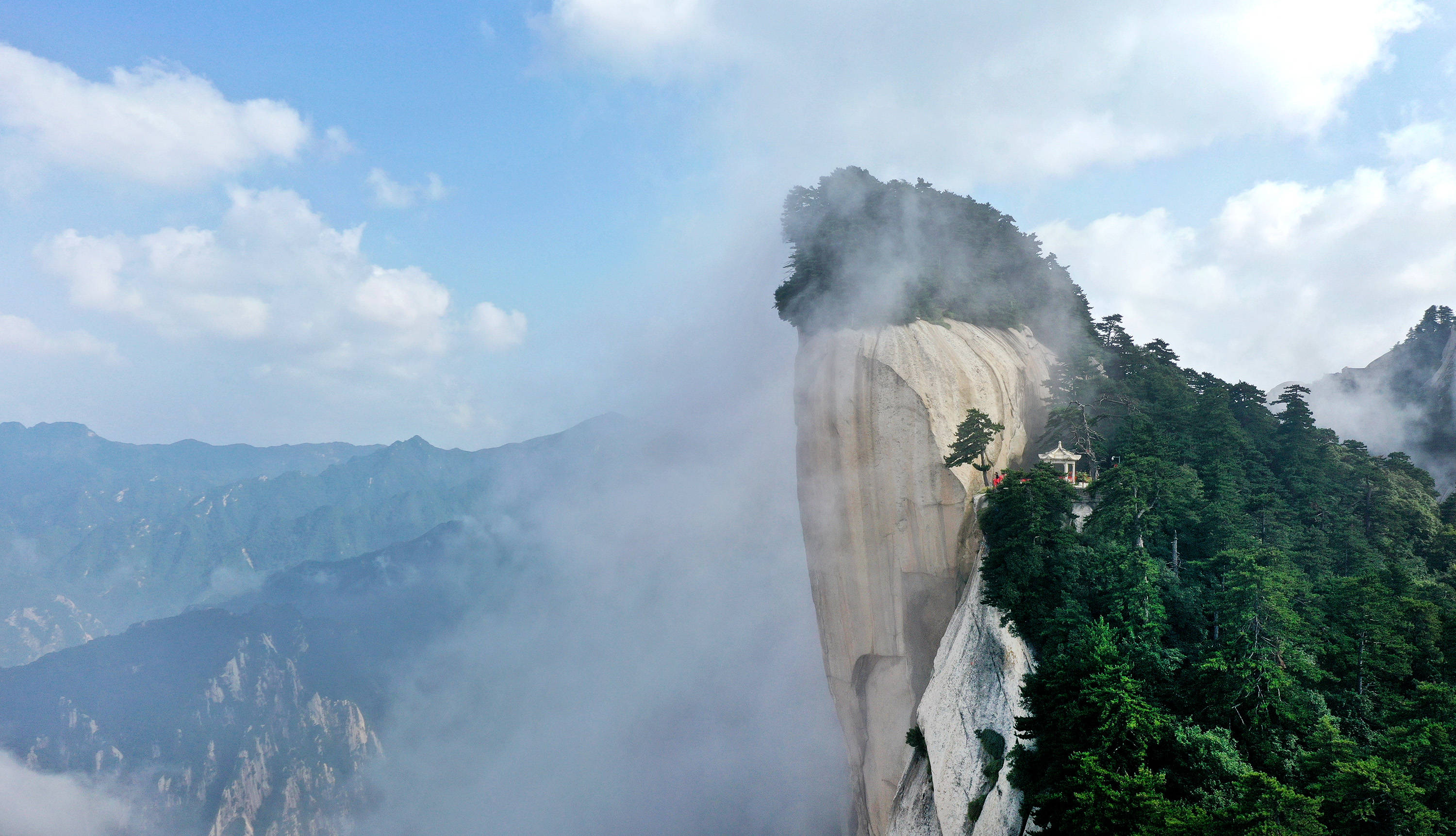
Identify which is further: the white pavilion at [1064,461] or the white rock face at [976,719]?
the white pavilion at [1064,461]

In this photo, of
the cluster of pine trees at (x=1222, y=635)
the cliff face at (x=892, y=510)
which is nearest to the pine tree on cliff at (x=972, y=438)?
the cliff face at (x=892, y=510)

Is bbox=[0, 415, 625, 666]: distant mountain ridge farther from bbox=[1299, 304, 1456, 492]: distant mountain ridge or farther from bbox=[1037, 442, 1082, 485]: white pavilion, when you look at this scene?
bbox=[1037, 442, 1082, 485]: white pavilion

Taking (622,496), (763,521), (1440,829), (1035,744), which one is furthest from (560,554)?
(1440,829)

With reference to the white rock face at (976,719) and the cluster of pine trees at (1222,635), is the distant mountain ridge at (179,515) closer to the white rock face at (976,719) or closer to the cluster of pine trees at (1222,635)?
the cluster of pine trees at (1222,635)

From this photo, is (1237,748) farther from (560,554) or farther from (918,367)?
(560,554)

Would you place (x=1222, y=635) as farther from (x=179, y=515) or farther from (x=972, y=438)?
(x=179, y=515)

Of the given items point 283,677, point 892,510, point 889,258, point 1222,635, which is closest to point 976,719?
point 1222,635

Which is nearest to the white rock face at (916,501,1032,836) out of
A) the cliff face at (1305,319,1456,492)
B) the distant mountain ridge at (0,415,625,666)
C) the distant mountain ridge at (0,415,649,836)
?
the cliff face at (1305,319,1456,492)
